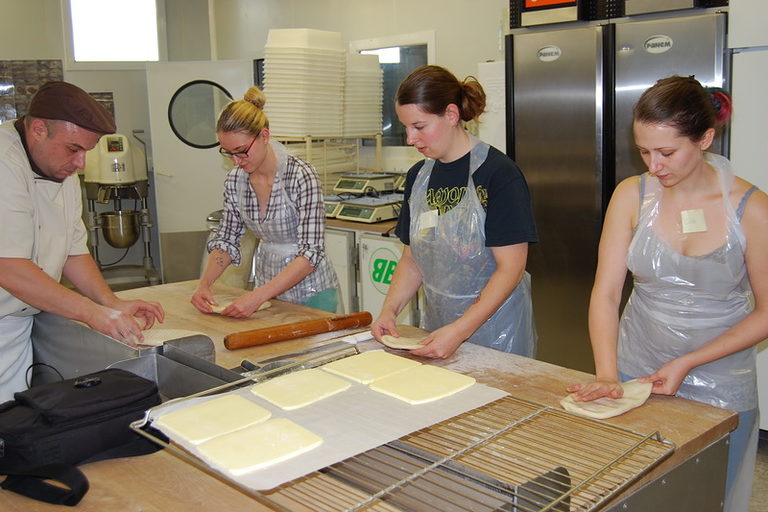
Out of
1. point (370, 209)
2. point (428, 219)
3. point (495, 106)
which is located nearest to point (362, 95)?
point (370, 209)

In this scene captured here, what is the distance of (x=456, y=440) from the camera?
1.35 meters

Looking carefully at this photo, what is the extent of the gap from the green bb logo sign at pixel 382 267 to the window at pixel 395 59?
1.17m

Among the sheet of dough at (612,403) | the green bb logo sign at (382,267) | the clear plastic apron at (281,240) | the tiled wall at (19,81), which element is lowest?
the green bb logo sign at (382,267)

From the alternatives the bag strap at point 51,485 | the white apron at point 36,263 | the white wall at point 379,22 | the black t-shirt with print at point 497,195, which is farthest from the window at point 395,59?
the bag strap at point 51,485

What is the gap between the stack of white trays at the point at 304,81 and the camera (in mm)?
4301

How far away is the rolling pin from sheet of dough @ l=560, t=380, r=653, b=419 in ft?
2.67

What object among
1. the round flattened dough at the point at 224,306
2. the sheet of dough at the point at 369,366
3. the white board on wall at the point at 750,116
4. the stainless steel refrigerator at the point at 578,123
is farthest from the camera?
the stainless steel refrigerator at the point at 578,123

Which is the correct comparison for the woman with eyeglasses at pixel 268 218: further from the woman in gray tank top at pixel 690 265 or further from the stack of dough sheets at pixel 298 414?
the woman in gray tank top at pixel 690 265

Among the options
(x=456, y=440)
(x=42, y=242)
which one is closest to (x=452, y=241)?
(x=456, y=440)

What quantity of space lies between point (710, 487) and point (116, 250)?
610 centimetres

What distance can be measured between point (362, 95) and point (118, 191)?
255 centimetres

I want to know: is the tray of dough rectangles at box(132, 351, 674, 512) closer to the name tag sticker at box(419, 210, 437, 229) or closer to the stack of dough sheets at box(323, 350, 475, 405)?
the stack of dough sheets at box(323, 350, 475, 405)

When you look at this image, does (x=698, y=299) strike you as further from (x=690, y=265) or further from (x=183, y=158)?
(x=183, y=158)

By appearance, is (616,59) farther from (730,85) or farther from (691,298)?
(691,298)
